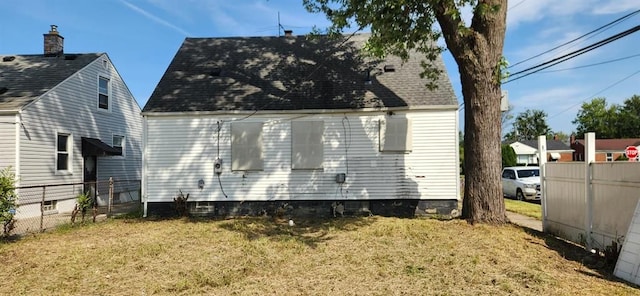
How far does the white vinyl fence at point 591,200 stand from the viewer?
6.38 meters

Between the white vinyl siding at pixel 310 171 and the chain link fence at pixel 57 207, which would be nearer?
the chain link fence at pixel 57 207

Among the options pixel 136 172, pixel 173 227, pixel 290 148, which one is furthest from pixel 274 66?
pixel 136 172

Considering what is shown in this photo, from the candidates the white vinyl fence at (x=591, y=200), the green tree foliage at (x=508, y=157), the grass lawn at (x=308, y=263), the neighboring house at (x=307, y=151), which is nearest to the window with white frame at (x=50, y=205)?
the neighboring house at (x=307, y=151)

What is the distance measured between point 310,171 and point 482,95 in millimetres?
5297

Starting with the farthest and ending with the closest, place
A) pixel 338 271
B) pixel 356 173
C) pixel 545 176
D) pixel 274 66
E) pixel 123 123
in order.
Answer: pixel 123 123, pixel 274 66, pixel 356 173, pixel 545 176, pixel 338 271

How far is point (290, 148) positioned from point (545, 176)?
6629 mm

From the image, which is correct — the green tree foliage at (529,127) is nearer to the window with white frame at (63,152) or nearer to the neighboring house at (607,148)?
the neighboring house at (607,148)

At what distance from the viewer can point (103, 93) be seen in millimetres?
17438

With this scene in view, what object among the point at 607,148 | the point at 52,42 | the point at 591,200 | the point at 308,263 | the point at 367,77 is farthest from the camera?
→ the point at 607,148

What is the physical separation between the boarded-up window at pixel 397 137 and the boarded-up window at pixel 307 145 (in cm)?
183

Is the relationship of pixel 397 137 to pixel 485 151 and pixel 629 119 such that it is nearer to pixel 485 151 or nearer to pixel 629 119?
pixel 485 151

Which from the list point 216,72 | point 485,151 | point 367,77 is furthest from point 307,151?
point 485,151

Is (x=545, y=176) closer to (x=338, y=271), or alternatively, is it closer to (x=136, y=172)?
(x=338, y=271)

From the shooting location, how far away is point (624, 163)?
6.37 meters
